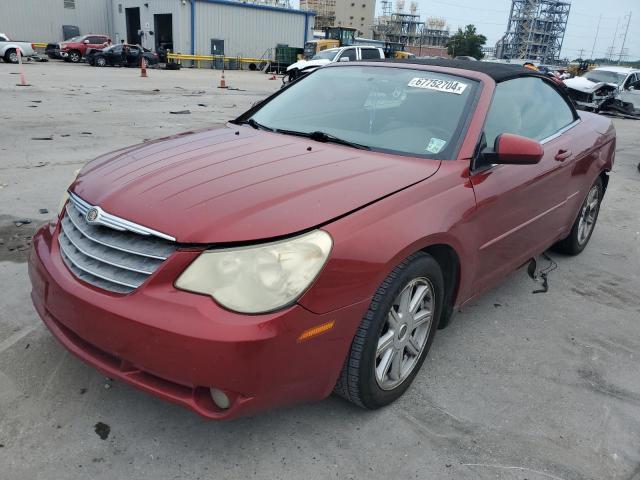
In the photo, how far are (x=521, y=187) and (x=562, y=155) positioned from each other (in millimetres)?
750

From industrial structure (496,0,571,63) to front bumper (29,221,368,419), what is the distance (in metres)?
128

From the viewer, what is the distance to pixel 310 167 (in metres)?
2.50

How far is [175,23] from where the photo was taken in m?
40.3

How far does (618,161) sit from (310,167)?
381 inches

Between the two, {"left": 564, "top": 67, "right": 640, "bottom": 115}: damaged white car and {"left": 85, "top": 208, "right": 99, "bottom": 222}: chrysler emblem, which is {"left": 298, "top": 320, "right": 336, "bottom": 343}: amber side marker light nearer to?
{"left": 85, "top": 208, "right": 99, "bottom": 222}: chrysler emblem

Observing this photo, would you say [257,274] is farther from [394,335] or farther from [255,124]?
[255,124]

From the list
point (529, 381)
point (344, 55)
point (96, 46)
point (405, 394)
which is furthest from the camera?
point (96, 46)

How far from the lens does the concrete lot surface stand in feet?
7.07

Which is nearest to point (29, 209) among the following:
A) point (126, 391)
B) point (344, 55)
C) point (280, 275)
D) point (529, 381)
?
point (126, 391)

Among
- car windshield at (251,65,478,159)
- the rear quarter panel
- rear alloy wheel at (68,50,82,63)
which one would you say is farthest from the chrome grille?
rear alloy wheel at (68,50,82,63)

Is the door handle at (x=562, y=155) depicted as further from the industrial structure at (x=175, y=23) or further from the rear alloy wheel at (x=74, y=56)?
the industrial structure at (x=175, y=23)

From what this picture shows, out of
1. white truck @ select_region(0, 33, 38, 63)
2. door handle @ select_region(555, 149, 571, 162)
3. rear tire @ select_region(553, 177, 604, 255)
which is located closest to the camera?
door handle @ select_region(555, 149, 571, 162)

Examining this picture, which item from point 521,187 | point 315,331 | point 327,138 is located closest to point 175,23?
point 327,138

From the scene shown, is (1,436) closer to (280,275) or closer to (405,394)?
(280,275)
